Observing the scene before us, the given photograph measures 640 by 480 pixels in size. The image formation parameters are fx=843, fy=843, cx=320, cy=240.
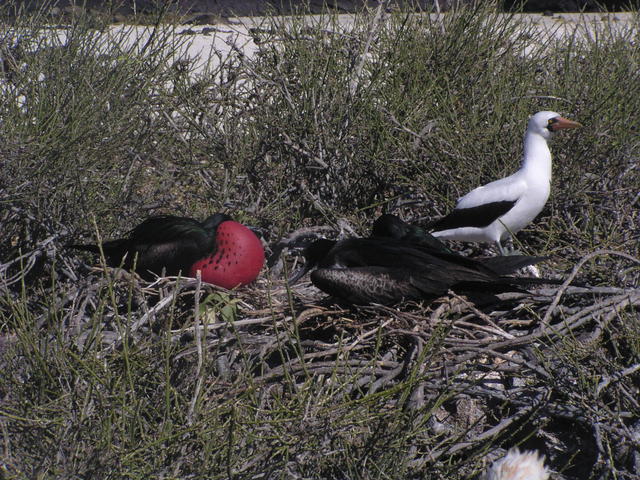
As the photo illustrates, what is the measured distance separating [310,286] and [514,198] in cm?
81

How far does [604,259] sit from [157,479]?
161 centimetres

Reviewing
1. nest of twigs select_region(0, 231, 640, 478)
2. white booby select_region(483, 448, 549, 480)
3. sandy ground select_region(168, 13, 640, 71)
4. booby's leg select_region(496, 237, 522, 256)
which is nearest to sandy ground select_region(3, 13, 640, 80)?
sandy ground select_region(168, 13, 640, 71)

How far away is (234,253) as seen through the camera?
2734mm

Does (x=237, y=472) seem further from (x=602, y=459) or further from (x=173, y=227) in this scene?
(x=173, y=227)

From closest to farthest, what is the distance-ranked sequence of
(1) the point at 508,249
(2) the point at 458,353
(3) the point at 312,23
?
(2) the point at 458,353
(1) the point at 508,249
(3) the point at 312,23

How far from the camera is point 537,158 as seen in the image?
310 cm

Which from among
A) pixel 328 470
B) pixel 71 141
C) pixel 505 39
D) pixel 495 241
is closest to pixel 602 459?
pixel 328 470

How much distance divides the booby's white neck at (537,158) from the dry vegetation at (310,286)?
18 cm

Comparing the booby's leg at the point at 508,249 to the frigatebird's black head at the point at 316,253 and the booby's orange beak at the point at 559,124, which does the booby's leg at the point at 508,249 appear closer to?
the booby's orange beak at the point at 559,124

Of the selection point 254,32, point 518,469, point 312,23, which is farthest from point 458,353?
point 254,32

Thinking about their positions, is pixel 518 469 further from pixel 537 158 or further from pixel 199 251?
pixel 537 158

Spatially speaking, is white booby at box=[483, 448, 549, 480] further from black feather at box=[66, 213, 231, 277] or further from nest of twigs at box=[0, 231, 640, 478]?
black feather at box=[66, 213, 231, 277]

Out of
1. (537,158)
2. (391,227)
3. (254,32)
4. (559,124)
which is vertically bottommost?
(391,227)

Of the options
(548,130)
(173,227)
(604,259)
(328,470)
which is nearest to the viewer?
(328,470)
